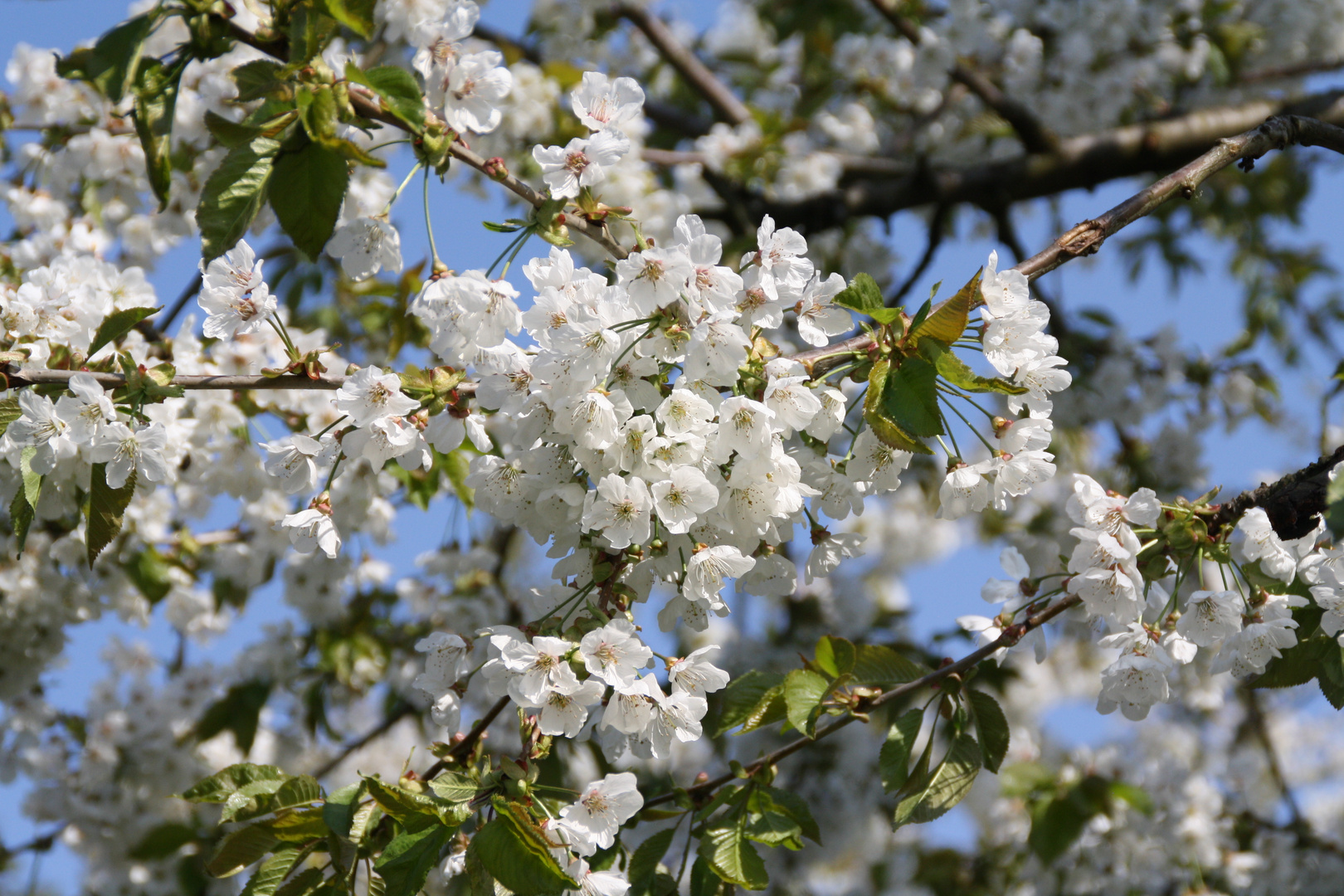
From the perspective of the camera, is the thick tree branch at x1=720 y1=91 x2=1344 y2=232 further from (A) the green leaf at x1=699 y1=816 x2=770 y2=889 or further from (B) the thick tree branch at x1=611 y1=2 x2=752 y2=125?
(A) the green leaf at x1=699 y1=816 x2=770 y2=889

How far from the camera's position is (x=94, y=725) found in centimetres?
386

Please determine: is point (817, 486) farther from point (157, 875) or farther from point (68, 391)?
point (157, 875)

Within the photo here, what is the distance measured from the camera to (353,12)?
173 cm

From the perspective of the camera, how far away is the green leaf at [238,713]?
3.72m

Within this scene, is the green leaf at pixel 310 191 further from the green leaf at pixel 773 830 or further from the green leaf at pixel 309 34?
the green leaf at pixel 773 830

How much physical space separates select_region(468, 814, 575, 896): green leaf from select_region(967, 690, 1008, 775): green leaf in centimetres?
82

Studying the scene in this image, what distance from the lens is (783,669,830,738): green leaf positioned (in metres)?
1.69

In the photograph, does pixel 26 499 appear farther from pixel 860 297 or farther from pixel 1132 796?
pixel 1132 796

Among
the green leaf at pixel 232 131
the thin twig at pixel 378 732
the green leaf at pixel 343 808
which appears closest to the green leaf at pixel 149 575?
the thin twig at pixel 378 732

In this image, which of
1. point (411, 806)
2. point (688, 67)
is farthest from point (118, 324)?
point (688, 67)

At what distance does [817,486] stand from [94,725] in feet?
11.4

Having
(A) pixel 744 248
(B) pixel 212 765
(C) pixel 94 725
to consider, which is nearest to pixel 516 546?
(B) pixel 212 765

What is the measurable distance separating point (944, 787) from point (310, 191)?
1.53 meters

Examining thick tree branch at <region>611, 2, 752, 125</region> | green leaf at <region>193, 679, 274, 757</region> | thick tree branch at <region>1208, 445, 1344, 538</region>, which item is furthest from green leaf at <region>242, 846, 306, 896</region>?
thick tree branch at <region>611, 2, 752, 125</region>
